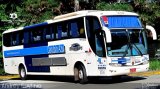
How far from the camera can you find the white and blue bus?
1730 cm

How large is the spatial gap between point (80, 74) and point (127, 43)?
260cm

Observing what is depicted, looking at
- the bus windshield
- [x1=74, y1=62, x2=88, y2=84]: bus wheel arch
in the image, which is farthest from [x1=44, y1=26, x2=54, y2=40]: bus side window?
the bus windshield

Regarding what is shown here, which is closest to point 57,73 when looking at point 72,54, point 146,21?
point 72,54

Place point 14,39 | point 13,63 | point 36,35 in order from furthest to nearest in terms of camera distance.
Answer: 1. point 13,63
2. point 14,39
3. point 36,35

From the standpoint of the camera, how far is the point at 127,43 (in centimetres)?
1764

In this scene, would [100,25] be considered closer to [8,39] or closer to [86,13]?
[86,13]

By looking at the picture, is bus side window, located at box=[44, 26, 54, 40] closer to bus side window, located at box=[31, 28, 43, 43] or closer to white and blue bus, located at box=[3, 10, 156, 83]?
white and blue bus, located at box=[3, 10, 156, 83]

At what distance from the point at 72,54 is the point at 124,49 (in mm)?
2890

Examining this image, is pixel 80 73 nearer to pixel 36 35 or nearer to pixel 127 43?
pixel 127 43

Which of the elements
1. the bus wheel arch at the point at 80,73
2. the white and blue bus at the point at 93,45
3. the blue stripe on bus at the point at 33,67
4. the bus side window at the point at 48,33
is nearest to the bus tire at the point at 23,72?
the blue stripe on bus at the point at 33,67

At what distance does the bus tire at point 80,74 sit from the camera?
1838cm

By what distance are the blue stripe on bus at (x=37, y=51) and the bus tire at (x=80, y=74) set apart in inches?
61.9

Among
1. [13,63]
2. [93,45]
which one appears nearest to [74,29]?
[93,45]

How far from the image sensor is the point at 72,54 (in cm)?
1947
